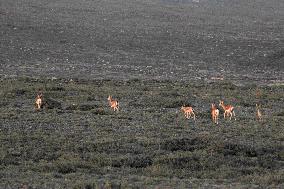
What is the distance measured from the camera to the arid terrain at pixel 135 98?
14844mm

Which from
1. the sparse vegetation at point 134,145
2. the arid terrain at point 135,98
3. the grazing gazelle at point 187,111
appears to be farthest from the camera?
the grazing gazelle at point 187,111

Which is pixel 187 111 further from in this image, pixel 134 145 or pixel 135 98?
pixel 135 98

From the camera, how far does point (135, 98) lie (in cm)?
3073

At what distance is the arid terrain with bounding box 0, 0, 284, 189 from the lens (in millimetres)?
14844

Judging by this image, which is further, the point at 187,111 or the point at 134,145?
the point at 187,111

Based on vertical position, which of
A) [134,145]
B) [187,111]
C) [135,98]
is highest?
[134,145]

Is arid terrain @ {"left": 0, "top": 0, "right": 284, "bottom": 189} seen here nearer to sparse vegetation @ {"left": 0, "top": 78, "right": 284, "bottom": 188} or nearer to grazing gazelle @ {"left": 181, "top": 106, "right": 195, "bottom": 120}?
sparse vegetation @ {"left": 0, "top": 78, "right": 284, "bottom": 188}

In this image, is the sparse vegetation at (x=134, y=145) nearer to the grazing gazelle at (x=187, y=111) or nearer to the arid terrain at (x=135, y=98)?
the arid terrain at (x=135, y=98)

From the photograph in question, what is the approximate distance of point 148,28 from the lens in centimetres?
7275

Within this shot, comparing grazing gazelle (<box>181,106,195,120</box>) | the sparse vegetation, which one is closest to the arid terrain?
the sparse vegetation

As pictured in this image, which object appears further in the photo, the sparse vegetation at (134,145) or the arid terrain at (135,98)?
the arid terrain at (135,98)

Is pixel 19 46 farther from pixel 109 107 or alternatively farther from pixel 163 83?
pixel 109 107

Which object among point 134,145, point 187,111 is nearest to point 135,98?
point 187,111

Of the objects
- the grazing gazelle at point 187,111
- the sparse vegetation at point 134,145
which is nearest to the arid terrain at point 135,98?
the sparse vegetation at point 134,145
